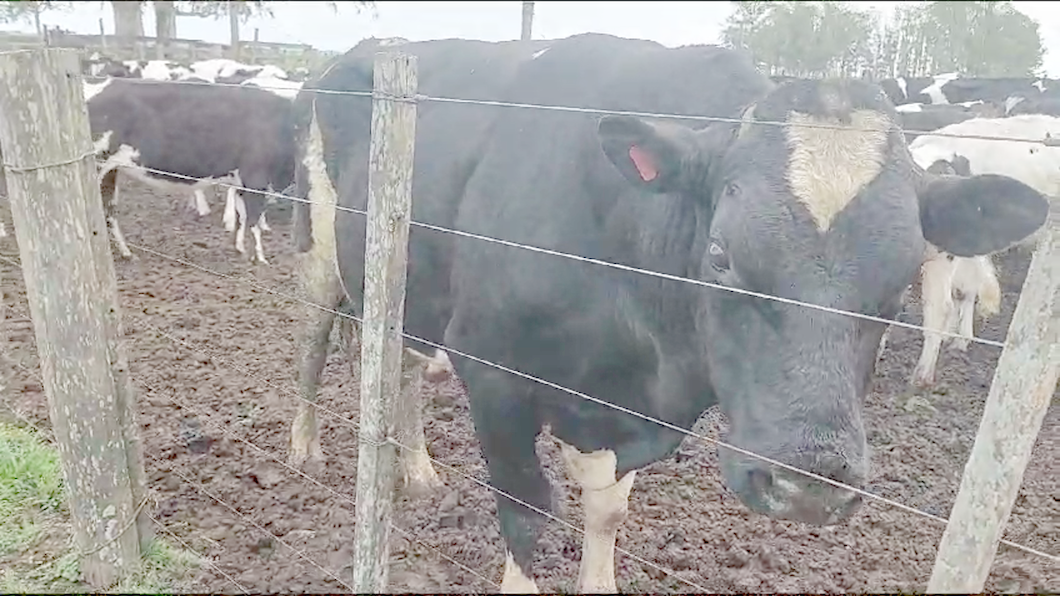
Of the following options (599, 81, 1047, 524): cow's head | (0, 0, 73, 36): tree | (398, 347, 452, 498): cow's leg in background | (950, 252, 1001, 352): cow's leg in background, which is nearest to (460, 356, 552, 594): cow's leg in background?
(599, 81, 1047, 524): cow's head

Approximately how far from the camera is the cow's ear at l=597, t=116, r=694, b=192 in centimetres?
245

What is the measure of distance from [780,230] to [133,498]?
2.44 m

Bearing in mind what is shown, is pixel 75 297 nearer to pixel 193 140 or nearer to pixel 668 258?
pixel 668 258

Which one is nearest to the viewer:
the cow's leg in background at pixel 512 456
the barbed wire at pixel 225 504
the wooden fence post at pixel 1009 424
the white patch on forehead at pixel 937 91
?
the wooden fence post at pixel 1009 424

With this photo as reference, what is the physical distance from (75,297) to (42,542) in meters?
1.13

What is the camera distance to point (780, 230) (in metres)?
2.13

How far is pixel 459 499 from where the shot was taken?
4.30 m

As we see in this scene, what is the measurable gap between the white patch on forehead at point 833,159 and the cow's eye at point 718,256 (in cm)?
24

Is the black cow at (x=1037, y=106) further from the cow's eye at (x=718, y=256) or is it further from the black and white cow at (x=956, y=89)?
the cow's eye at (x=718, y=256)

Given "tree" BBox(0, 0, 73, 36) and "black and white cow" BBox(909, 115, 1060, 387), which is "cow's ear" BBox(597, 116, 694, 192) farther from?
"tree" BBox(0, 0, 73, 36)

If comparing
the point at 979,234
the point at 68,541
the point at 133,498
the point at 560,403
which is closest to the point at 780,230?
the point at 979,234

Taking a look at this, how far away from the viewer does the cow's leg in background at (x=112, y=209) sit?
29.7 feet

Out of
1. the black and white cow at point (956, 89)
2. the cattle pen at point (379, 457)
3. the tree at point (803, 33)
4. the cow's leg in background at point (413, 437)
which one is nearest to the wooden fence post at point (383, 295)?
the cattle pen at point (379, 457)

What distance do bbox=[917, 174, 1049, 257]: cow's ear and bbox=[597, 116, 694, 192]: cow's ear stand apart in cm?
63
